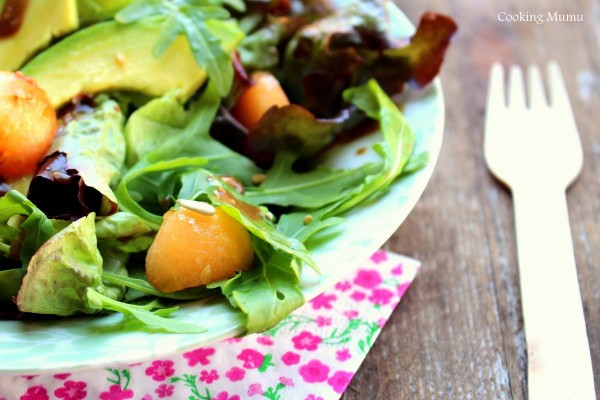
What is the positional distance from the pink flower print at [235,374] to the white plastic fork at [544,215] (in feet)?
1.64

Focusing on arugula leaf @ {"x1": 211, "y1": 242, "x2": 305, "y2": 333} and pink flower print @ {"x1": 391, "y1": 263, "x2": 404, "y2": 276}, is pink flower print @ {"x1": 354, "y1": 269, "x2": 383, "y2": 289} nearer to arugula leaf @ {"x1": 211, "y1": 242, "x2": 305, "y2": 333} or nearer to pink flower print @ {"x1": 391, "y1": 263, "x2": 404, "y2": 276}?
pink flower print @ {"x1": 391, "y1": 263, "x2": 404, "y2": 276}

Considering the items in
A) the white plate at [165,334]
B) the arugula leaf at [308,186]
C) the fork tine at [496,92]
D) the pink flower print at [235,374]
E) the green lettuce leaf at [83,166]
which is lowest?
the pink flower print at [235,374]

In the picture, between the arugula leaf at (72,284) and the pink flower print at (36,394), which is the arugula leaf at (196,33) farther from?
the pink flower print at (36,394)

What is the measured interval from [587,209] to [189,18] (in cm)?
105

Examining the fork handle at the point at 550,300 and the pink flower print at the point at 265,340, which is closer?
the fork handle at the point at 550,300

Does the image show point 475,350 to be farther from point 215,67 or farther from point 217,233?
point 215,67

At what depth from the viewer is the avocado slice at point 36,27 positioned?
1.43 m

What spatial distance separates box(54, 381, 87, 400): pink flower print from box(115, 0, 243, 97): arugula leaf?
647mm

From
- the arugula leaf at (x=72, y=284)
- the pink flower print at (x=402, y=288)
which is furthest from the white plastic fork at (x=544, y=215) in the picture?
the arugula leaf at (x=72, y=284)

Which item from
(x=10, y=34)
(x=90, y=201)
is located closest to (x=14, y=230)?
(x=90, y=201)

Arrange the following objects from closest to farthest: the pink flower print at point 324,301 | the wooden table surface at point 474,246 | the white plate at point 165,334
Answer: the white plate at point 165,334, the wooden table surface at point 474,246, the pink flower print at point 324,301

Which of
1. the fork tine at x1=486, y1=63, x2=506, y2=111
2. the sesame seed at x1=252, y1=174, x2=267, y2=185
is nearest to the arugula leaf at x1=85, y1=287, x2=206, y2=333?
the sesame seed at x1=252, y1=174, x2=267, y2=185

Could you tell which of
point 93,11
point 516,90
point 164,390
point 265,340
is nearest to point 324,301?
point 265,340

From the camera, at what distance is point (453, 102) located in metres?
2.12
